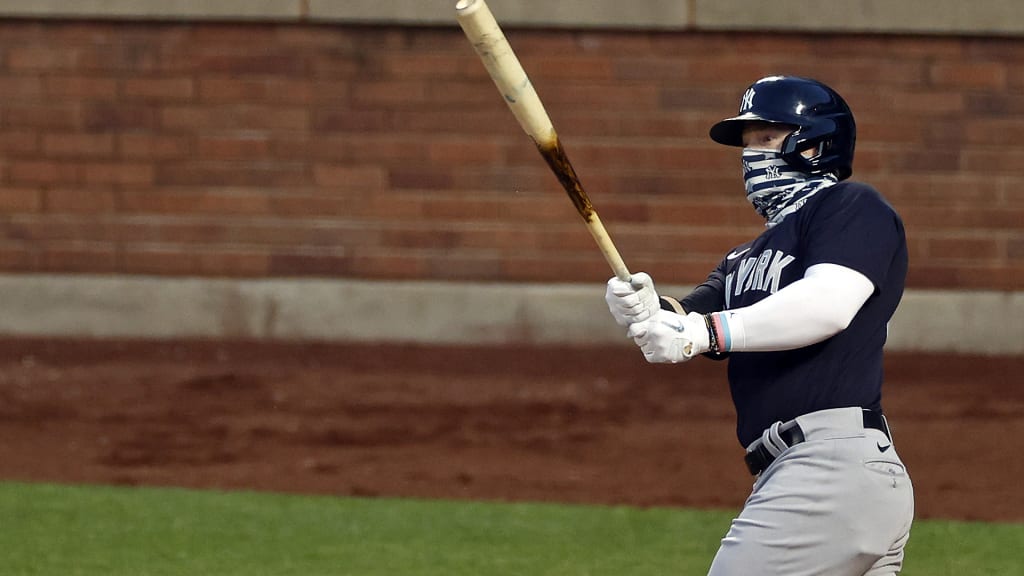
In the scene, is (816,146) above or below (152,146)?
above

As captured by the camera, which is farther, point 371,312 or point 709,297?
point 371,312

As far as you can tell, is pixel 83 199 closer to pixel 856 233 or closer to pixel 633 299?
pixel 633 299

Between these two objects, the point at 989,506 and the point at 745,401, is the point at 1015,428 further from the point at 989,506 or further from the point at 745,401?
the point at 745,401

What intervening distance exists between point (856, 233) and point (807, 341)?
28 cm

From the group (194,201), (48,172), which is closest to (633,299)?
(194,201)

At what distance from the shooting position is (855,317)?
11.9 feet

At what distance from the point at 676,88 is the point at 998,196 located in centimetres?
244

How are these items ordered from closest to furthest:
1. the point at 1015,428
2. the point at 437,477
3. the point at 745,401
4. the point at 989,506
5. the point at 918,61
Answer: the point at 745,401
the point at 989,506
the point at 437,477
the point at 1015,428
the point at 918,61

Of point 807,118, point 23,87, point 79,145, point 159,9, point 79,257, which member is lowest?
point 79,257

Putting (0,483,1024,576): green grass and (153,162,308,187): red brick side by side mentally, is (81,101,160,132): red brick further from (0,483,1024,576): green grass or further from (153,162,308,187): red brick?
(0,483,1024,576): green grass

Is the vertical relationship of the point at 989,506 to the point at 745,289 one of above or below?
below

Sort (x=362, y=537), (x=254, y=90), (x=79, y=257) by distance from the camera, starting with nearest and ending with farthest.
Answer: (x=362, y=537) → (x=254, y=90) → (x=79, y=257)

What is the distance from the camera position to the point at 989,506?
7.77 meters

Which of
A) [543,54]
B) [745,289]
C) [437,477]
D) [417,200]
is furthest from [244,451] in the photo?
[745,289]
